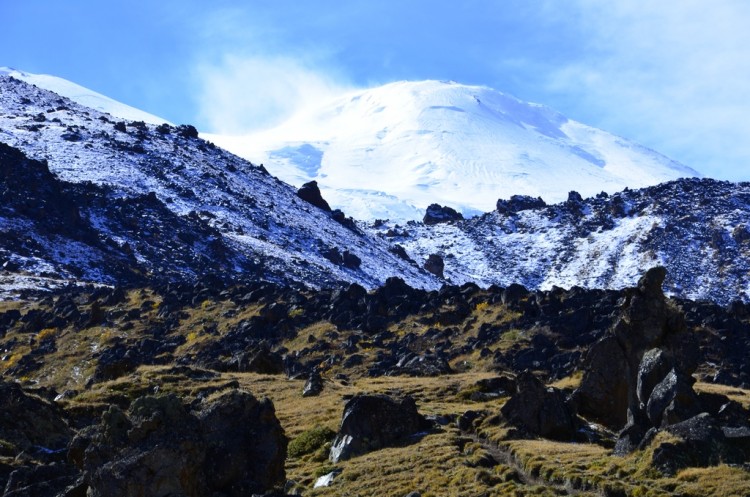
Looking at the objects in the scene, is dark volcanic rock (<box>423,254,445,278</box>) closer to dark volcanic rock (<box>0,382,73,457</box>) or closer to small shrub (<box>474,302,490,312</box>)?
small shrub (<box>474,302,490,312</box>)

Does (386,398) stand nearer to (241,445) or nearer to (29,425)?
(241,445)

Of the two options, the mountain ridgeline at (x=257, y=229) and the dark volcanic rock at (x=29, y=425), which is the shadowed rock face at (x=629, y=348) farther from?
the mountain ridgeline at (x=257, y=229)

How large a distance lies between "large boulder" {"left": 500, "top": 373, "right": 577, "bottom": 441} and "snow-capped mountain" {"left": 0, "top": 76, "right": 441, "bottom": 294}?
46.9 meters

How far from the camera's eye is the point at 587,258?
121938 millimetres

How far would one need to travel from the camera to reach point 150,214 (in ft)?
356

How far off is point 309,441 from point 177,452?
36.1 ft

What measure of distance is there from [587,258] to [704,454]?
103m

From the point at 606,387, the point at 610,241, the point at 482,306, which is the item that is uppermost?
the point at 610,241

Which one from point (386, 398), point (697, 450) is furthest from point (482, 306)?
point (697, 450)

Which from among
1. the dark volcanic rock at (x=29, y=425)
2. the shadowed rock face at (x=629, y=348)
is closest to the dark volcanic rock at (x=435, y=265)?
the shadowed rock face at (x=629, y=348)

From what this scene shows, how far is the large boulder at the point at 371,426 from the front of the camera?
2748 cm

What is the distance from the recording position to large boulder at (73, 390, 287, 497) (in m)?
18.2

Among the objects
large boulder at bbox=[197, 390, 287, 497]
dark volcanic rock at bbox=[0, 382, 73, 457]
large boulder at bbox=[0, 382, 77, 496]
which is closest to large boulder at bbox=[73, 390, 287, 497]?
large boulder at bbox=[197, 390, 287, 497]

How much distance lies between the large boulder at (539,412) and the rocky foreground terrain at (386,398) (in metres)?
0.07
